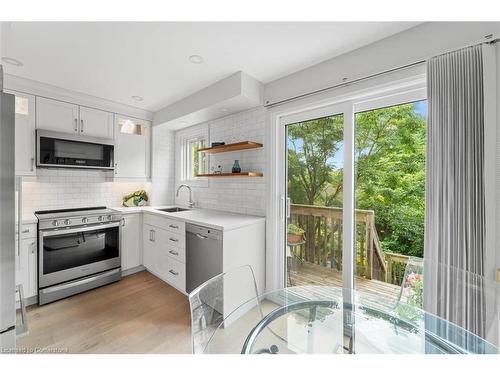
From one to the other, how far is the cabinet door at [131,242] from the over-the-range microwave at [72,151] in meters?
0.78

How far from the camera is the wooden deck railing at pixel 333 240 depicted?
193 centimetres

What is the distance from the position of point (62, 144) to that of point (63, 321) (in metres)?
1.95

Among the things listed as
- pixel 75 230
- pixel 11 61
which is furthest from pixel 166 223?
pixel 11 61

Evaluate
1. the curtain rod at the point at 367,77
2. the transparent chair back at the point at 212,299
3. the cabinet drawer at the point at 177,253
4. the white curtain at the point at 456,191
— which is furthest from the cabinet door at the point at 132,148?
the white curtain at the point at 456,191

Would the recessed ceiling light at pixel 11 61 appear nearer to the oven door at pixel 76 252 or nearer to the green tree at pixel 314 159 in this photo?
the oven door at pixel 76 252

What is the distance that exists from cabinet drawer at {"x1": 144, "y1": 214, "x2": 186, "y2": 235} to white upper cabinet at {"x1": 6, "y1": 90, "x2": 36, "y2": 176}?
1.35 meters

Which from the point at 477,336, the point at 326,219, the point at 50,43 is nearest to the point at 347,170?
the point at 326,219

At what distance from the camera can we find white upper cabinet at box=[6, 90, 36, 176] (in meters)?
2.46

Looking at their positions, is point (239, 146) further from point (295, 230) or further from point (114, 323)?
point (114, 323)

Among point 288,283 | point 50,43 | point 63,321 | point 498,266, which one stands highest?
point 50,43

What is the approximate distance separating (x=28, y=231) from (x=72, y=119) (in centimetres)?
142
